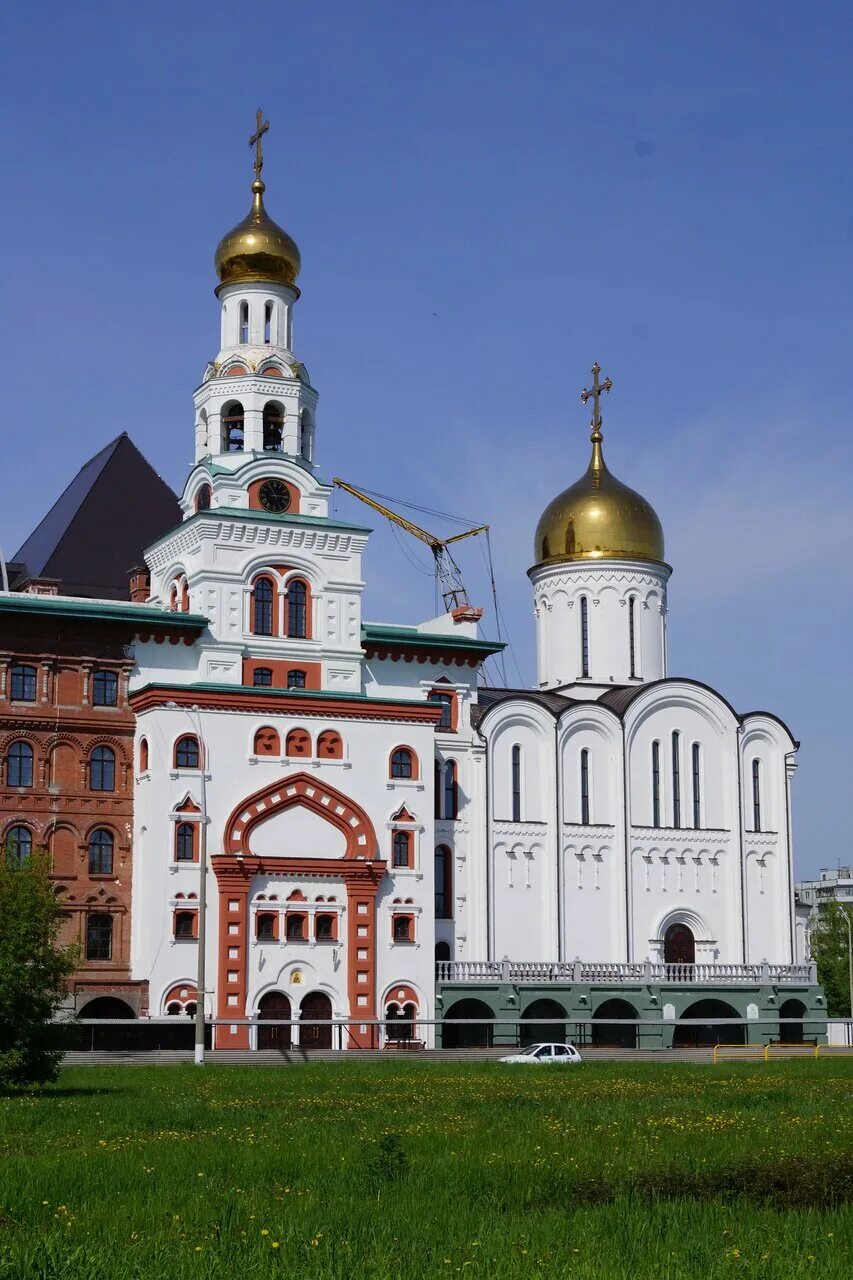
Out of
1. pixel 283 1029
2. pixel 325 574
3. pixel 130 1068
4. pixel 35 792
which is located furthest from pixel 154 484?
pixel 130 1068

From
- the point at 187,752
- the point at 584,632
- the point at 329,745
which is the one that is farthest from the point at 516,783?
the point at 187,752

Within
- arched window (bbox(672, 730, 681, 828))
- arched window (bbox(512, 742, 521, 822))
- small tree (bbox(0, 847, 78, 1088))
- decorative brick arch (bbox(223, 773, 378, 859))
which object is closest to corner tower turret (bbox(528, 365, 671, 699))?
arched window (bbox(672, 730, 681, 828))

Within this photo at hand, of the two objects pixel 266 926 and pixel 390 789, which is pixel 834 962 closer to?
pixel 390 789

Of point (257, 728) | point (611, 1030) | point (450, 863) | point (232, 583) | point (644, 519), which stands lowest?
point (611, 1030)

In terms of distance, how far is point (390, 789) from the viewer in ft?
188

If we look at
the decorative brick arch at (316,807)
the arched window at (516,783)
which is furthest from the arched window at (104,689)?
the arched window at (516,783)

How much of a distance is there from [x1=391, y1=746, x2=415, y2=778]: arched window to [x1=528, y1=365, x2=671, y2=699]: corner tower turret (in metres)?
12.1

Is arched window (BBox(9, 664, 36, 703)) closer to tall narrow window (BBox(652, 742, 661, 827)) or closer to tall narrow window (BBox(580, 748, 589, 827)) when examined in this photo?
tall narrow window (BBox(580, 748, 589, 827))

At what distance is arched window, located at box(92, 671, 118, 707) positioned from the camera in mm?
54625

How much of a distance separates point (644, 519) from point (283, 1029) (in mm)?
26814

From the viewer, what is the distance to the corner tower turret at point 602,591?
2712 inches

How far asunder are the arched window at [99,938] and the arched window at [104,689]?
6.62 meters

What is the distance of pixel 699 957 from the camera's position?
64562mm

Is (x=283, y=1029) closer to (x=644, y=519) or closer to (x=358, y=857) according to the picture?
(x=358, y=857)
